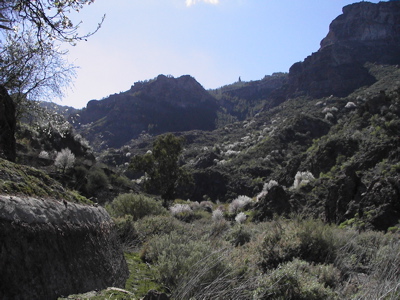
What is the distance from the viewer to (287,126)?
53344mm

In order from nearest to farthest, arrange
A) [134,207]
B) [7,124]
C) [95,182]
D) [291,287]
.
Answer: [291,287], [7,124], [134,207], [95,182]

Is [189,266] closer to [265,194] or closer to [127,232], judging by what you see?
[127,232]

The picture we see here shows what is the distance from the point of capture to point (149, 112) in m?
133

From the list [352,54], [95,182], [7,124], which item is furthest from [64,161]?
[352,54]

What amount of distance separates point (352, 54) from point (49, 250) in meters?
105

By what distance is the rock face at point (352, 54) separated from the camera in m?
81.9

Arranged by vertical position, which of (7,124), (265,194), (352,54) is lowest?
(265,194)

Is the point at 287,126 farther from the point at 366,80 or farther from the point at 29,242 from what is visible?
the point at 29,242

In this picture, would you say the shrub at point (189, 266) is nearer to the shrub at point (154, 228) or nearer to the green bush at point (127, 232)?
the green bush at point (127, 232)

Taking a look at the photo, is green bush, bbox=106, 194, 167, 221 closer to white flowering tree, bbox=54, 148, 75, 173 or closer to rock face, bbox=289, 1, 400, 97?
white flowering tree, bbox=54, 148, 75, 173

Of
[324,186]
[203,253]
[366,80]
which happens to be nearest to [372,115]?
[324,186]

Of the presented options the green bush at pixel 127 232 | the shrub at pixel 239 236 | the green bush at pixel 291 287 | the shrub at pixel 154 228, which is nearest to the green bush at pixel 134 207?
the shrub at pixel 154 228

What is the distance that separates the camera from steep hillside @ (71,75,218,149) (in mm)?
118812

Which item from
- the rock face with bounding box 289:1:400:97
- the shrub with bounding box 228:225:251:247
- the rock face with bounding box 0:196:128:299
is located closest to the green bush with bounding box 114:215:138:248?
the shrub with bounding box 228:225:251:247
